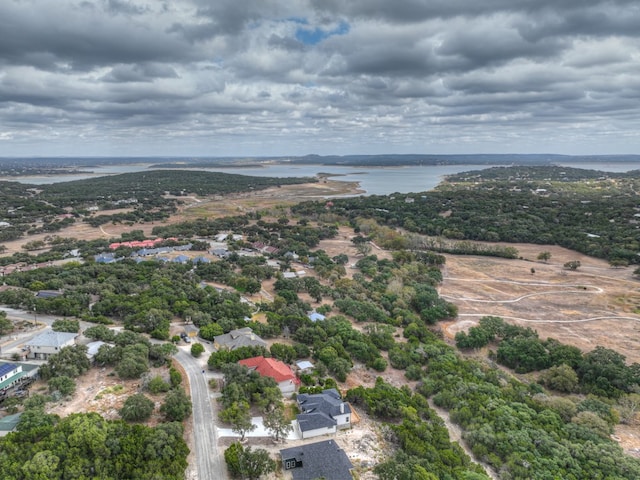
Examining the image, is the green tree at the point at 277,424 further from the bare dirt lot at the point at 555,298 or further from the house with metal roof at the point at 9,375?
the bare dirt lot at the point at 555,298

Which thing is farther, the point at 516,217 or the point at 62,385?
the point at 516,217

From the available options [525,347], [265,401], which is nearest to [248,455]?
[265,401]

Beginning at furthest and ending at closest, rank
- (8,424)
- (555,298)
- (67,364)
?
(555,298), (67,364), (8,424)

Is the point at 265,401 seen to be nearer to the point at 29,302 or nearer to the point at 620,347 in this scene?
the point at 29,302

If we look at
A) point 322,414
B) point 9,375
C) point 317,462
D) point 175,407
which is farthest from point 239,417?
point 9,375

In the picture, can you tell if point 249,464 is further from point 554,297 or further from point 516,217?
point 516,217

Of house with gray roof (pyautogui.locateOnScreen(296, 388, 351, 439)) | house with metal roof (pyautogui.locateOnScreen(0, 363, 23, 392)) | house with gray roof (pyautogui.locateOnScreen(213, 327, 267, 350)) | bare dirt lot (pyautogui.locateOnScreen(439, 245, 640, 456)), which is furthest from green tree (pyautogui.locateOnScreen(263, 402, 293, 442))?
bare dirt lot (pyautogui.locateOnScreen(439, 245, 640, 456))

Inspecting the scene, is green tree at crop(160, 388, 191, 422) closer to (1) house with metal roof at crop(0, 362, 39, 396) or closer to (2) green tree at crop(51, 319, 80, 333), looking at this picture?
(1) house with metal roof at crop(0, 362, 39, 396)

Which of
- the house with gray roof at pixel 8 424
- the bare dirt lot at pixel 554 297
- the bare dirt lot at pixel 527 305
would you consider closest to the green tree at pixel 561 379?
the bare dirt lot at pixel 527 305
